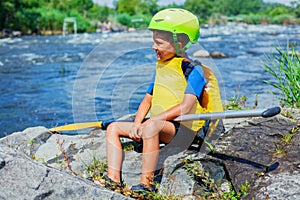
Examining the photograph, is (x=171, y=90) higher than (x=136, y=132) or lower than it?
higher

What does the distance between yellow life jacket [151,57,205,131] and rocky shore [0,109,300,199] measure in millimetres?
310

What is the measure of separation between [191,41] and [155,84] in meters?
0.46

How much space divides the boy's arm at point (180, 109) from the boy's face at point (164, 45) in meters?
0.40

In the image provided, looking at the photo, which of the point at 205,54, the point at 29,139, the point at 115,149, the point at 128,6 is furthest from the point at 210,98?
the point at 128,6

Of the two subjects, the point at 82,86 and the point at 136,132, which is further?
the point at 82,86

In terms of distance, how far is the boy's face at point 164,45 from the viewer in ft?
11.5

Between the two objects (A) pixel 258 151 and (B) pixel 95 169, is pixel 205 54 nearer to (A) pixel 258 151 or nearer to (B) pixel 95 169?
(A) pixel 258 151

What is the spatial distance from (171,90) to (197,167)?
68 cm

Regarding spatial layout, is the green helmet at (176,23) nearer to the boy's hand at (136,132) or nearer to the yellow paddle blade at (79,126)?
the boy's hand at (136,132)

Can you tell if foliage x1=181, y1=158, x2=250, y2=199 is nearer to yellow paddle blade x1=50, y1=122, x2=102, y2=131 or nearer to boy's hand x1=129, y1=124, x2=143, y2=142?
boy's hand x1=129, y1=124, x2=143, y2=142

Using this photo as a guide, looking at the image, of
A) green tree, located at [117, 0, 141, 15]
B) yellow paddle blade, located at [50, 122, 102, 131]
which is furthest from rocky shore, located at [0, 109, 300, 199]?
green tree, located at [117, 0, 141, 15]

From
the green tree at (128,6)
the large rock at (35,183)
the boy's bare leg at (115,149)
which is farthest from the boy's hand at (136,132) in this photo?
the green tree at (128,6)

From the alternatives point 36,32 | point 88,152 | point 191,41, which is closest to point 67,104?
point 88,152

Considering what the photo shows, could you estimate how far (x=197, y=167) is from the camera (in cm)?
323
